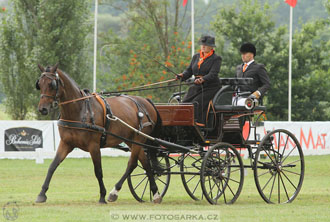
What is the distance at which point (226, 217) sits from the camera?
8852 millimetres

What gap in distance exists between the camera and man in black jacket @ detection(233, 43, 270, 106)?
11453mm

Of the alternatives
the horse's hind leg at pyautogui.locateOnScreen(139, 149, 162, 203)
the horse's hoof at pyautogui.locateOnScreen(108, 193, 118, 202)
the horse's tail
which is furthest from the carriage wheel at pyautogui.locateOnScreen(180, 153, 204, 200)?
the horse's hoof at pyautogui.locateOnScreen(108, 193, 118, 202)

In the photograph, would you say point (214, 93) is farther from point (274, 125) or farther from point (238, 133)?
point (274, 125)

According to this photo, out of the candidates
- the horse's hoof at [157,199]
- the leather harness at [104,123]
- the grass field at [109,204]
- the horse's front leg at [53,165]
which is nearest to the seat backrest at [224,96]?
the leather harness at [104,123]

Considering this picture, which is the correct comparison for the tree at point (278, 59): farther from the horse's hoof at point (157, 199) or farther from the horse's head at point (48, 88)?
the horse's head at point (48, 88)

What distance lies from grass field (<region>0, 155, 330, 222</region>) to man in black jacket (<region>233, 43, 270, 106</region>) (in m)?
1.74

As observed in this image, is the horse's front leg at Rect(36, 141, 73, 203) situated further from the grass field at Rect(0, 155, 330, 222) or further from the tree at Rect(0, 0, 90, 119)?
the tree at Rect(0, 0, 90, 119)

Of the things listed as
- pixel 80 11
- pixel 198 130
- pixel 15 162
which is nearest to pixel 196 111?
pixel 198 130

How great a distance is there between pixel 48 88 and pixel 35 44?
66.3ft

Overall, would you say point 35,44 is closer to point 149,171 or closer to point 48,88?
point 149,171

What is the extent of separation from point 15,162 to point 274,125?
8901mm

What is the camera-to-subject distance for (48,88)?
31.9ft

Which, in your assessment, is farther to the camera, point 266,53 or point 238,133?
point 266,53

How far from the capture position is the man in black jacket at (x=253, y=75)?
1145 cm
